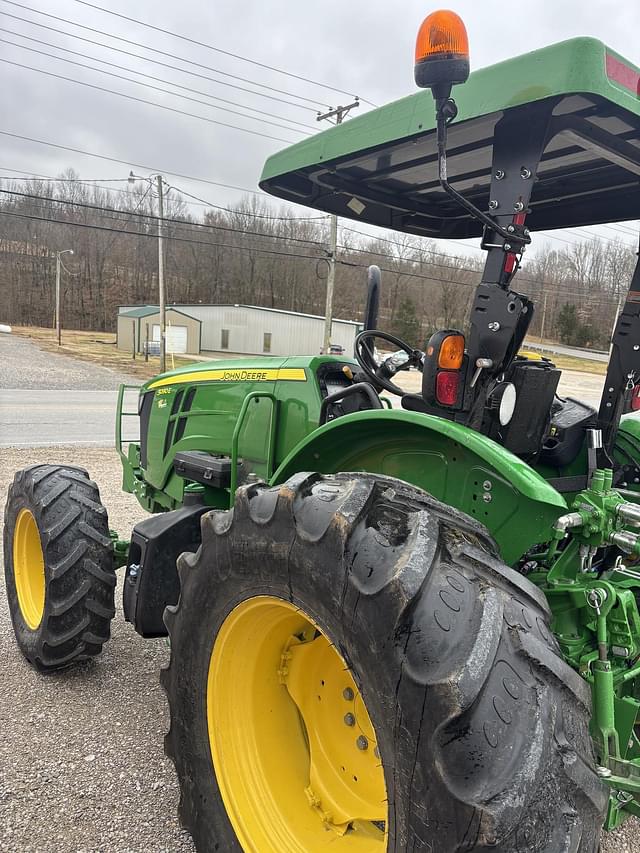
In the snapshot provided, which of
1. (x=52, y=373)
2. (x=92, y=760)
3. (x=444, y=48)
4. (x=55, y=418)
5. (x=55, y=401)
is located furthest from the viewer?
(x=52, y=373)

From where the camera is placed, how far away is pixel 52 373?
83.6 ft

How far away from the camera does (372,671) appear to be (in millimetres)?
1493

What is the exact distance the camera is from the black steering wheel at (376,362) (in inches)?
118

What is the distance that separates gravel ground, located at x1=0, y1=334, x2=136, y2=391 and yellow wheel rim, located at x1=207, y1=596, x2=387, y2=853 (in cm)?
1998

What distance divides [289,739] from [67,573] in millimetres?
1595

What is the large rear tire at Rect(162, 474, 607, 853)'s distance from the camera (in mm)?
1316

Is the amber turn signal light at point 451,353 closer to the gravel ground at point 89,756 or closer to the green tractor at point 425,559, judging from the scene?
the green tractor at point 425,559

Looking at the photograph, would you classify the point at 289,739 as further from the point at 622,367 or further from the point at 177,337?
the point at 177,337

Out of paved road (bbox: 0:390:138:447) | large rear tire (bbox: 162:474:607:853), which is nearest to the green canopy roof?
large rear tire (bbox: 162:474:607:853)

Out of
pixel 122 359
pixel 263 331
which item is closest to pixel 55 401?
pixel 122 359

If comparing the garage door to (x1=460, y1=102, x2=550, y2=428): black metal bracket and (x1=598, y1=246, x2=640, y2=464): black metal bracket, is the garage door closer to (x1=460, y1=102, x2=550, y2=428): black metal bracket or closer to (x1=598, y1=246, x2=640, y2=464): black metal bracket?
(x1=598, y1=246, x2=640, y2=464): black metal bracket

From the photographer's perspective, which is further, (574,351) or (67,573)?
(574,351)

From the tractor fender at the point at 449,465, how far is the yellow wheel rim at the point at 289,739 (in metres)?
0.64

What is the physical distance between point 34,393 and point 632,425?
18.4 metres
